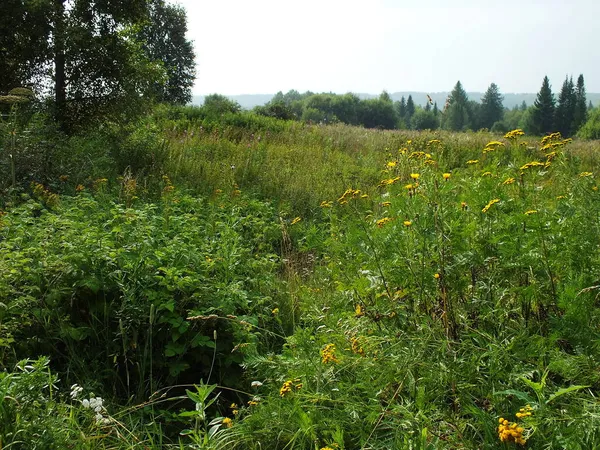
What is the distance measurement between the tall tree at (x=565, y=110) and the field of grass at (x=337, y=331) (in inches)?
3323

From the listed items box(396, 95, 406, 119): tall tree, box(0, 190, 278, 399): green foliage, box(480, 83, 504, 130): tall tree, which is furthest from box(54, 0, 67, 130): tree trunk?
box(396, 95, 406, 119): tall tree

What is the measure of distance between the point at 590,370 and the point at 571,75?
104 metres

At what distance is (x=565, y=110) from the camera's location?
7819 cm

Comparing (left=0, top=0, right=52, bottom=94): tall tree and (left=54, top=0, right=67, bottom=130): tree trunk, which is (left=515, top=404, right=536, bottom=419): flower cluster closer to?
(left=54, top=0, right=67, bottom=130): tree trunk

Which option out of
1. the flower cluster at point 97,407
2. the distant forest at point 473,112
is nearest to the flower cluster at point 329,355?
the flower cluster at point 97,407

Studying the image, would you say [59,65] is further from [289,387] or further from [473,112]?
[473,112]

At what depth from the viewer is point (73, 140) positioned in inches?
262

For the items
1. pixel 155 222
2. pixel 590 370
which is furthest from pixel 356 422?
pixel 155 222

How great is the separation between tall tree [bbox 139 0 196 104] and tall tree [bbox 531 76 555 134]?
6250 cm

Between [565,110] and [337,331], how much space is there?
89123 millimetres

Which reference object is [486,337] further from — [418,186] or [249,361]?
[249,361]

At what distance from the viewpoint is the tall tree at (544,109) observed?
253 ft

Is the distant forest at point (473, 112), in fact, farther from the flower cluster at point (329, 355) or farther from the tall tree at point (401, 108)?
the flower cluster at point (329, 355)

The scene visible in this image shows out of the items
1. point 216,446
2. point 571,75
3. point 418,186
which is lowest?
point 216,446
